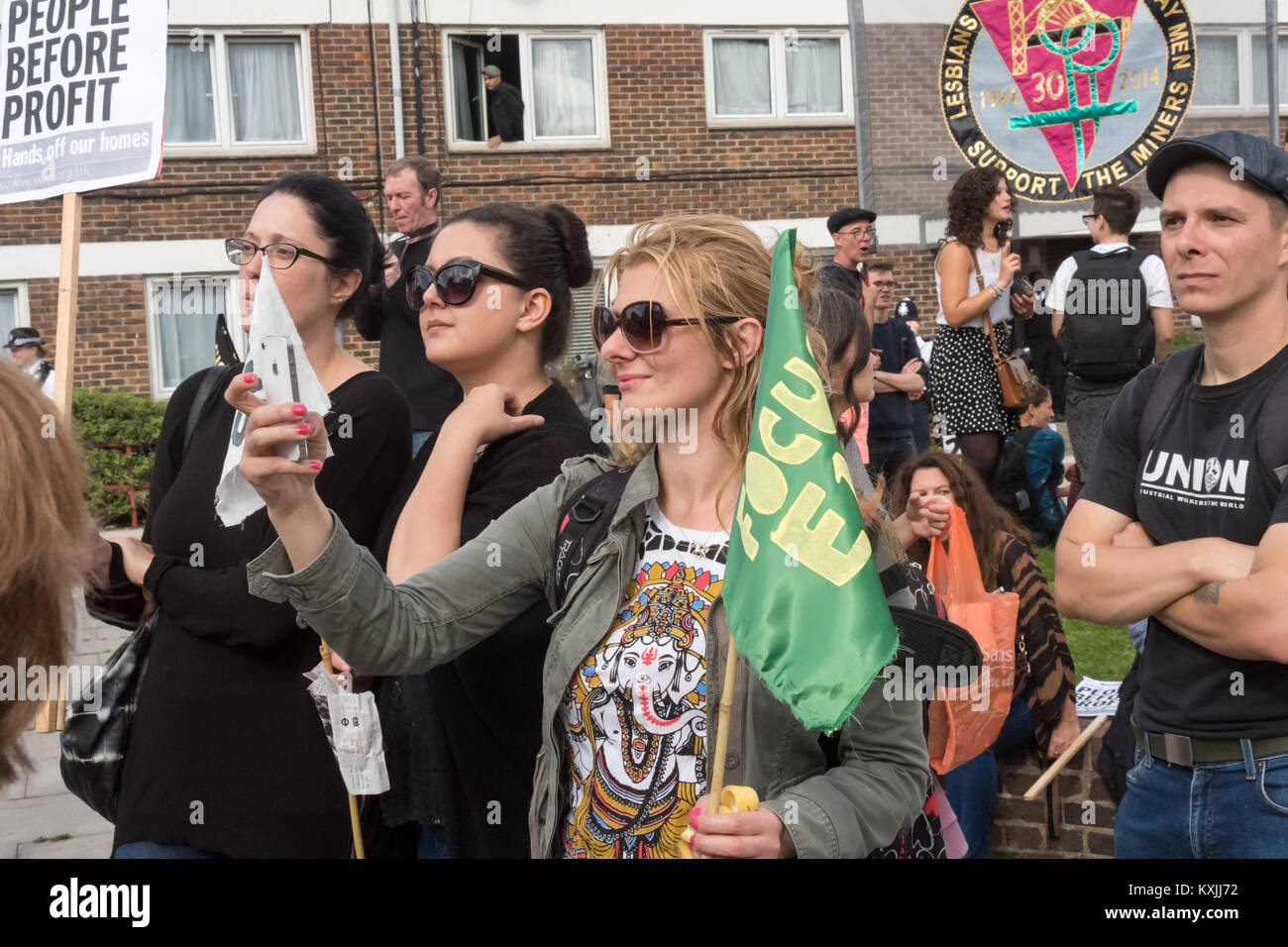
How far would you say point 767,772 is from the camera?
85.7 inches

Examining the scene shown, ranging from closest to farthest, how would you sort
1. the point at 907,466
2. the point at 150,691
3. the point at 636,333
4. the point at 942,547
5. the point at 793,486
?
the point at 793,486 → the point at 636,333 → the point at 150,691 → the point at 942,547 → the point at 907,466

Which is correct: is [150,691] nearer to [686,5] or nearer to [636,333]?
[636,333]

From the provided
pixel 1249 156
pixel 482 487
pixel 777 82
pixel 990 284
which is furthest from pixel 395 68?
pixel 1249 156

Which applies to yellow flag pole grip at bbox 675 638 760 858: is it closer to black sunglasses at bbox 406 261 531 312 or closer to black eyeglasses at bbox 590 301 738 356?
black eyeglasses at bbox 590 301 738 356

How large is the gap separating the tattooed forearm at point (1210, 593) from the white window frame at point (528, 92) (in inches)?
654

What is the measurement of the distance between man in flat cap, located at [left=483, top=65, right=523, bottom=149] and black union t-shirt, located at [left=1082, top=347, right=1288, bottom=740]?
16.3 metres

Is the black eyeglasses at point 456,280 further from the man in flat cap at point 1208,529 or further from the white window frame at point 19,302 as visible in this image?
the white window frame at point 19,302

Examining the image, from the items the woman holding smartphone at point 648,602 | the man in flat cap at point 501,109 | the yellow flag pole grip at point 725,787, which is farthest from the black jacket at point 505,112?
the yellow flag pole grip at point 725,787

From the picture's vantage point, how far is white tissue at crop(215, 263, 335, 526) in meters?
2.15

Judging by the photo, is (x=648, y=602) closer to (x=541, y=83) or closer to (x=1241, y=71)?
(x=1241, y=71)

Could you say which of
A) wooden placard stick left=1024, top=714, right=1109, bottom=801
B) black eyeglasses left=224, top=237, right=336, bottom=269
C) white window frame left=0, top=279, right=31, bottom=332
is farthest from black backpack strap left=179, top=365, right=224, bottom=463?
white window frame left=0, top=279, right=31, bottom=332

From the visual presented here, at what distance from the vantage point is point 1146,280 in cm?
716

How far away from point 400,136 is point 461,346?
51.8 feet
